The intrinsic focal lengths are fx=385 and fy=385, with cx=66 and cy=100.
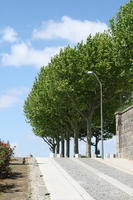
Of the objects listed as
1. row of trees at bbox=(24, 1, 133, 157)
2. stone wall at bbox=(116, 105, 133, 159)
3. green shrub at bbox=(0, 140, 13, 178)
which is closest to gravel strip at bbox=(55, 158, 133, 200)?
green shrub at bbox=(0, 140, 13, 178)

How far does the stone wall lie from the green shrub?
1230 cm

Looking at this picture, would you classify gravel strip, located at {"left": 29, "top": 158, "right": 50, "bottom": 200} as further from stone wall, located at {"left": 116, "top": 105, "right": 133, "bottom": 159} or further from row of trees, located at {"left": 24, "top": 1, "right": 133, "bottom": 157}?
row of trees, located at {"left": 24, "top": 1, "right": 133, "bottom": 157}

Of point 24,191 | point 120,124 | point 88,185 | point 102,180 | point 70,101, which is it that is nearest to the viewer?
point 24,191

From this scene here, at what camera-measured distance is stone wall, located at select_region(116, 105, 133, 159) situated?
28.5 m

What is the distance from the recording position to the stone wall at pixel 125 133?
28.5 metres

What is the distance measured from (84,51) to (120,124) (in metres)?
14.9

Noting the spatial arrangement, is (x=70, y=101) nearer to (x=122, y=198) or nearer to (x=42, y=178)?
(x=42, y=178)

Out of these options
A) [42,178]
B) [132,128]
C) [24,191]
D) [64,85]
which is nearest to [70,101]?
[64,85]

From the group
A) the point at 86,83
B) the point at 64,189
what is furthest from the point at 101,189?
the point at 86,83

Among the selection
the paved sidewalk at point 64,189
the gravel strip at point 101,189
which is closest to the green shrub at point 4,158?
the paved sidewalk at point 64,189

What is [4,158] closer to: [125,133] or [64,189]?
[64,189]

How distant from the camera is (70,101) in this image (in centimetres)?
4716

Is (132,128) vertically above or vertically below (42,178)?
above

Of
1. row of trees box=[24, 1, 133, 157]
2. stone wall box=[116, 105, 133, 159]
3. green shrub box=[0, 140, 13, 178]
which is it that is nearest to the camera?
green shrub box=[0, 140, 13, 178]
